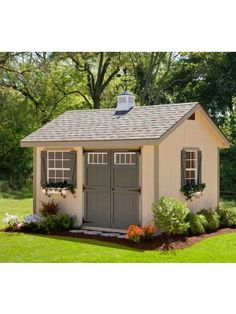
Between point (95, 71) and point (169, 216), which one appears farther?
point (95, 71)

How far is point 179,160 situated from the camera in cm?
1197

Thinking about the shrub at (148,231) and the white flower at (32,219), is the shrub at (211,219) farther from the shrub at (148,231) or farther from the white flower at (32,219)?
the white flower at (32,219)

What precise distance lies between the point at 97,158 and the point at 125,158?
781mm

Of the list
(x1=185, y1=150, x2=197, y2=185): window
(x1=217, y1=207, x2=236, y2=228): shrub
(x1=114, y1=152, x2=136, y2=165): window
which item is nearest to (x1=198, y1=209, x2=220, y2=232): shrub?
(x1=217, y1=207, x2=236, y2=228): shrub

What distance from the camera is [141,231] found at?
10.6 metres

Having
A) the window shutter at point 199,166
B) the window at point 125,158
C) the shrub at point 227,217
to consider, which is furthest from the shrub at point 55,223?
the shrub at point 227,217

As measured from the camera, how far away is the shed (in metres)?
11.3

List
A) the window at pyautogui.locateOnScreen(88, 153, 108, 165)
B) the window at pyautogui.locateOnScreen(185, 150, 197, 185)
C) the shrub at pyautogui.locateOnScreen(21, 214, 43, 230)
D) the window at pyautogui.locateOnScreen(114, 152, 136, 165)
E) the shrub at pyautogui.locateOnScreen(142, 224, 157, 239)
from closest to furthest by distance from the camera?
the shrub at pyautogui.locateOnScreen(142, 224, 157, 239) < the window at pyautogui.locateOnScreen(114, 152, 136, 165) < the window at pyautogui.locateOnScreen(88, 153, 108, 165) < the shrub at pyautogui.locateOnScreen(21, 214, 43, 230) < the window at pyautogui.locateOnScreen(185, 150, 197, 185)

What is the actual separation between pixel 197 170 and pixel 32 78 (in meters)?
4.99

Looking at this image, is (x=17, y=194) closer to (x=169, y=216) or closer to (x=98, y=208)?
(x=98, y=208)

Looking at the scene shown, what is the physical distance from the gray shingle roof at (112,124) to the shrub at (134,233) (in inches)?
74.9

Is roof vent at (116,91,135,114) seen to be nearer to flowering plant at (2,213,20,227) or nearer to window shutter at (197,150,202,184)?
window shutter at (197,150,202,184)

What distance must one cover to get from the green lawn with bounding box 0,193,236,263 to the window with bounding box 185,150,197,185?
1.70 meters

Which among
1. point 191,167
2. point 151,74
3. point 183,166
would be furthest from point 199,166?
point 151,74
